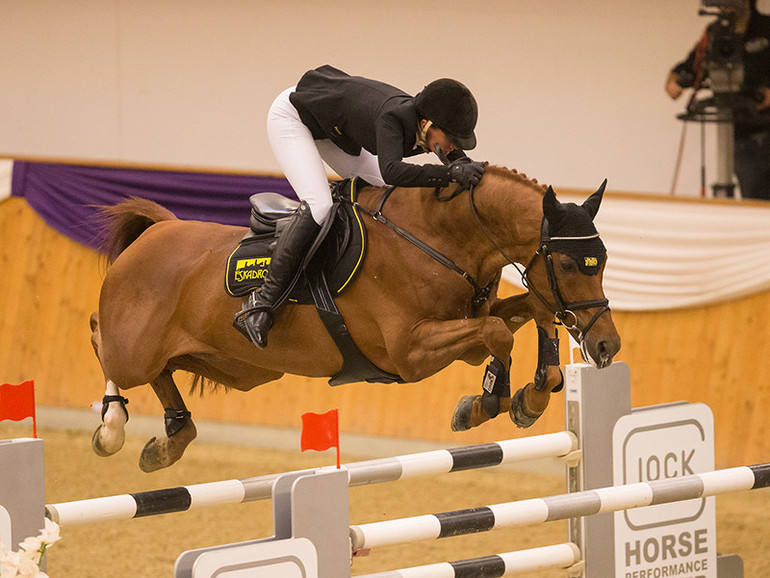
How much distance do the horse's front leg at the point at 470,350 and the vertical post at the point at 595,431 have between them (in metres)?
0.57

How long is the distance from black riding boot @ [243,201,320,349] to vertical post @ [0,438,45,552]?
0.97 m

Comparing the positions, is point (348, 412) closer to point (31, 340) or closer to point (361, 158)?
point (31, 340)

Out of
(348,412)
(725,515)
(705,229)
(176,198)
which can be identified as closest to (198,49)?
(176,198)

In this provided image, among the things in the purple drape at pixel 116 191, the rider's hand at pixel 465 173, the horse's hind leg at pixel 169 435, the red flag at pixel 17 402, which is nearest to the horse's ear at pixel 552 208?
the rider's hand at pixel 465 173

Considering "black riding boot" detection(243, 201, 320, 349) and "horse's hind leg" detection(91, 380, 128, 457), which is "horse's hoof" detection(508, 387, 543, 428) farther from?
"horse's hind leg" detection(91, 380, 128, 457)

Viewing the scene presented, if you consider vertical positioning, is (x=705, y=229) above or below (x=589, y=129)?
below

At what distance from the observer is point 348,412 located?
23.4 ft

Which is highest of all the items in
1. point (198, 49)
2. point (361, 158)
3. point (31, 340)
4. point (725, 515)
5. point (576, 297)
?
point (198, 49)

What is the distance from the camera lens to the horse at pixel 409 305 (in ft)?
11.1

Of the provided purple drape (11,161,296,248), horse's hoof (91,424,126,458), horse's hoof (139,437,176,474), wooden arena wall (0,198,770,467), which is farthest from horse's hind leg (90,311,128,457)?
purple drape (11,161,296,248)

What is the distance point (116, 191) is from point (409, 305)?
14.4 ft

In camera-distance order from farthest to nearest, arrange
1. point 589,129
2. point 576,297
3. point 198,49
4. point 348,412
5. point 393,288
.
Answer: point 198,49, point 589,129, point 348,412, point 393,288, point 576,297

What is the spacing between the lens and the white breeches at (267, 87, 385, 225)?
3.73 meters

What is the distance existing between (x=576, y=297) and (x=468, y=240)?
15.3 inches
